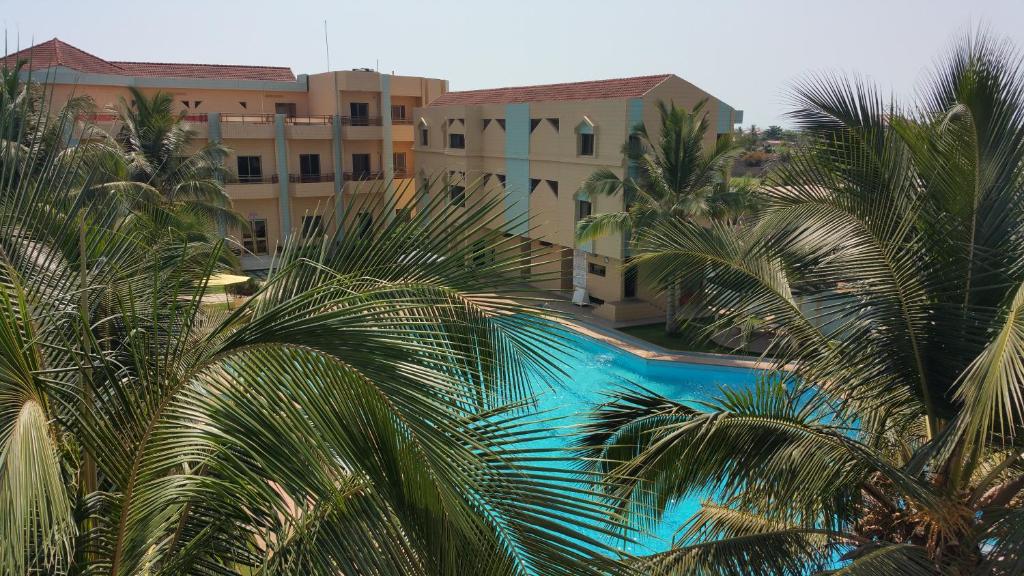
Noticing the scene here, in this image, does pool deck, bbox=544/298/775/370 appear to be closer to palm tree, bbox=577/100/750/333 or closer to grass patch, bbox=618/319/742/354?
grass patch, bbox=618/319/742/354

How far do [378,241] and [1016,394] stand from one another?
3038 millimetres

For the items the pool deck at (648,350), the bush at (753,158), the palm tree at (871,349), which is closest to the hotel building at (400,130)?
the pool deck at (648,350)

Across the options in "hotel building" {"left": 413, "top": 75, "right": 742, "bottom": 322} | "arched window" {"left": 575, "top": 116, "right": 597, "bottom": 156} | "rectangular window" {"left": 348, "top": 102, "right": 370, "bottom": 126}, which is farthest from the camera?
"rectangular window" {"left": 348, "top": 102, "right": 370, "bottom": 126}

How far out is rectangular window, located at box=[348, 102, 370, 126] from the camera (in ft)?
102

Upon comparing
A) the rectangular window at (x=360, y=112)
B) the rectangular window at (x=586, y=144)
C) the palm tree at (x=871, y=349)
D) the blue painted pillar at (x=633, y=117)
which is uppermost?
the rectangular window at (x=360, y=112)

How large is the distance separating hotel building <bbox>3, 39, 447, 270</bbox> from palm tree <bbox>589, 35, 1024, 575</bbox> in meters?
24.2

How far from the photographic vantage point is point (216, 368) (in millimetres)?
2754

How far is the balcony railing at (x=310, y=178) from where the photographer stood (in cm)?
3011

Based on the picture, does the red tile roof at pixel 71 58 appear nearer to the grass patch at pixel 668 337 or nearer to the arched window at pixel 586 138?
the arched window at pixel 586 138

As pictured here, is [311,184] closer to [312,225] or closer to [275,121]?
[275,121]

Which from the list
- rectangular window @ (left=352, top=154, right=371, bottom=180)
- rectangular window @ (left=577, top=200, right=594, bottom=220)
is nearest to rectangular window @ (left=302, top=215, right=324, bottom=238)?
rectangular window @ (left=577, top=200, right=594, bottom=220)

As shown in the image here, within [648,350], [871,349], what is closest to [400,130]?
[648,350]

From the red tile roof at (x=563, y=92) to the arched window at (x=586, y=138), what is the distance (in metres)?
0.85

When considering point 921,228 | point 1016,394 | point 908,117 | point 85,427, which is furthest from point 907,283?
point 85,427
